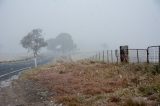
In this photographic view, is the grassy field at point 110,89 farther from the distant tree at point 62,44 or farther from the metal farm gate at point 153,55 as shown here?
the distant tree at point 62,44

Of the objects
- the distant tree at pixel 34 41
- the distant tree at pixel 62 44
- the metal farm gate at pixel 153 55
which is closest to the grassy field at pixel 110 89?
the metal farm gate at pixel 153 55

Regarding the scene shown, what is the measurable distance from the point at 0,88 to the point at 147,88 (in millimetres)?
10728

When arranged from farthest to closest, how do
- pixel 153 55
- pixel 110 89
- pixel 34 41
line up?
pixel 34 41, pixel 153 55, pixel 110 89

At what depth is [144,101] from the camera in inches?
465

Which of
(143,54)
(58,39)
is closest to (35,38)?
(58,39)

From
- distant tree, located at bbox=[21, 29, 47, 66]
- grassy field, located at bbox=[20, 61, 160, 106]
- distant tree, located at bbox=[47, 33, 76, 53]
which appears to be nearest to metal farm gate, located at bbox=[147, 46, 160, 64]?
grassy field, located at bbox=[20, 61, 160, 106]

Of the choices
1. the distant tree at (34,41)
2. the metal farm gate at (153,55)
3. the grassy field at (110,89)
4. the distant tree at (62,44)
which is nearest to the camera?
the grassy field at (110,89)

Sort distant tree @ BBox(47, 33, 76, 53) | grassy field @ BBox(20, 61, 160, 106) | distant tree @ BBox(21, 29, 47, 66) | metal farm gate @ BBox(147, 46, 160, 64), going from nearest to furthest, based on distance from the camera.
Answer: grassy field @ BBox(20, 61, 160, 106) → metal farm gate @ BBox(147, 46, 160, 64) → distant tree @ BBox(21, 29, 47, 66) → distant tree @ BBox(47, 33, 76, 53)

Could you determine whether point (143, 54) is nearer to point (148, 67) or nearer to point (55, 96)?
point (148, 67)

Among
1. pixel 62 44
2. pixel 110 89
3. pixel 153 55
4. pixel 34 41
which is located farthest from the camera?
pixel 62 44

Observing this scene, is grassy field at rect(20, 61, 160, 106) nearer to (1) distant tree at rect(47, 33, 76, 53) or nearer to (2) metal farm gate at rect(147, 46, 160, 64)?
(2) metal farm gate at rect(147, 46, 160, 64)

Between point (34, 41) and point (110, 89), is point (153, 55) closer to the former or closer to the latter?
point (110, 89)

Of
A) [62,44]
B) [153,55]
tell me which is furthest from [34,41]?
[153,55]

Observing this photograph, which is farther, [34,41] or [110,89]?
[34,41]
